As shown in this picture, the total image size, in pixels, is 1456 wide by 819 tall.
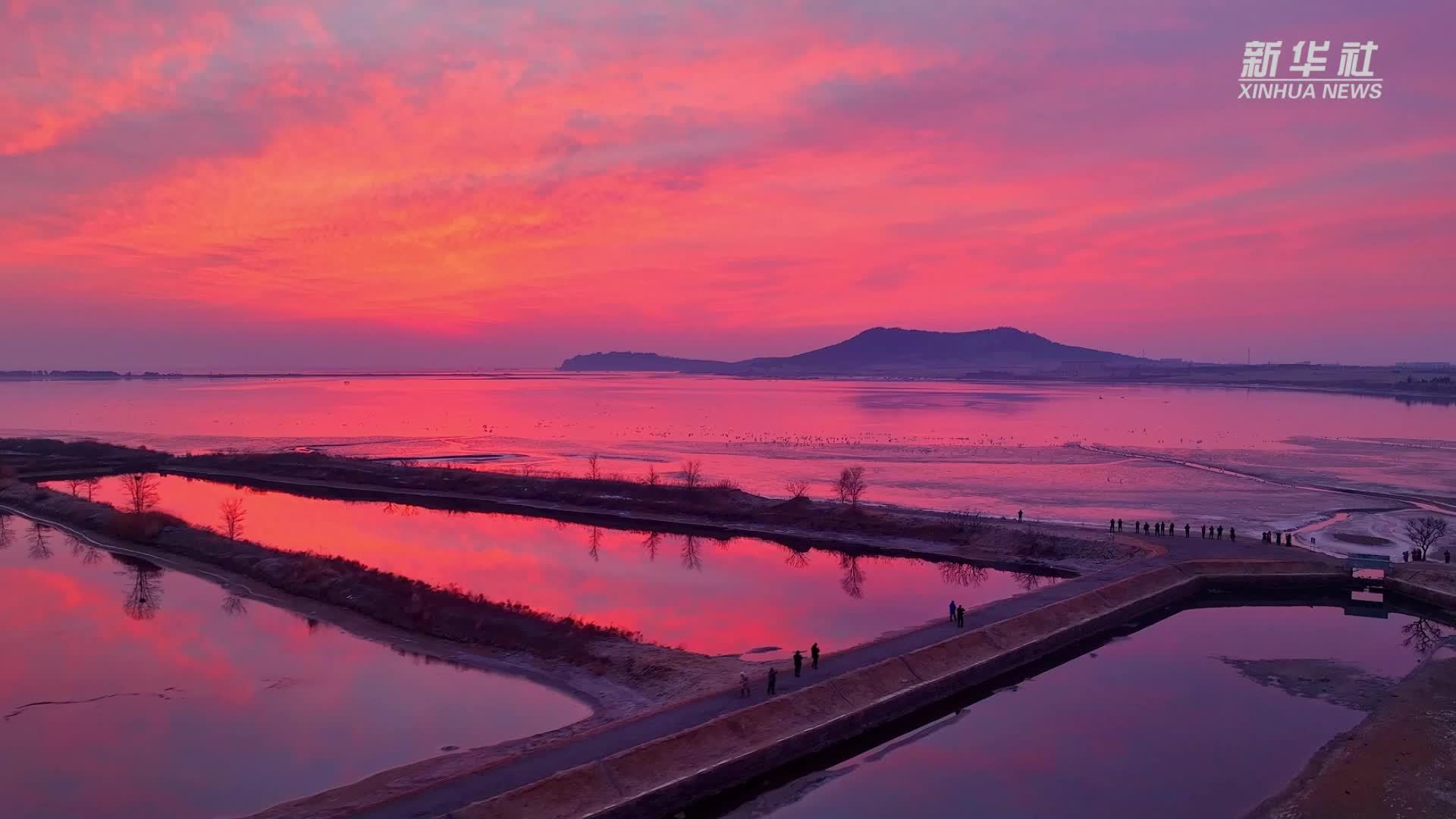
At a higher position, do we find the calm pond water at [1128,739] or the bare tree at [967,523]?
the bare tree at [967,523]

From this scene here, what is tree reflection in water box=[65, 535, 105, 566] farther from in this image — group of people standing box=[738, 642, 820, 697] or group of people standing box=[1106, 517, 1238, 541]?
group of people standing box=[1106, 517, 1238, 541]

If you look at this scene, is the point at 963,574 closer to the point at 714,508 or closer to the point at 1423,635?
the point at 1423,635

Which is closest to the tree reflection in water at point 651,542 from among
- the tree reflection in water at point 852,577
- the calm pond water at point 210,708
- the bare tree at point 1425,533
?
the tree reflection in water at point 852,577

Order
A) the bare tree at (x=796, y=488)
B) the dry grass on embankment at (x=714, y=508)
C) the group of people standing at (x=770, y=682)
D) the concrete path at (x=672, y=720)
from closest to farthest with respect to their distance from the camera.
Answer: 1. the concrete path at (x=672, y=720)
2. the group of people standing at (x=770, y=682)
3. the dry grass on embankment at (x=714, y=508)
4. the bare tree at (x=796, y=488)

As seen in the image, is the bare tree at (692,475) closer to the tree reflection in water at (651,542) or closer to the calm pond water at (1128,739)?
the tree reflection in water at (651,542)

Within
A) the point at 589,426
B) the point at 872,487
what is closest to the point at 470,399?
the point at 589,426

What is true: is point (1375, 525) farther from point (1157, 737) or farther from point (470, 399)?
point (470, 399)
